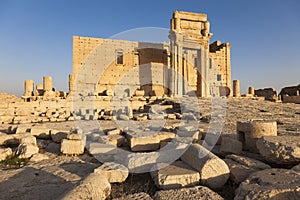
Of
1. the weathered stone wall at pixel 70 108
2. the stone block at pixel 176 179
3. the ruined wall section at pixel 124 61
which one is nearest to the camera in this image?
the stone block at pixel 176 179

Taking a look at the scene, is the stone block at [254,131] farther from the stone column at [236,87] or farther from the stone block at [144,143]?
the stone column at [236,87]

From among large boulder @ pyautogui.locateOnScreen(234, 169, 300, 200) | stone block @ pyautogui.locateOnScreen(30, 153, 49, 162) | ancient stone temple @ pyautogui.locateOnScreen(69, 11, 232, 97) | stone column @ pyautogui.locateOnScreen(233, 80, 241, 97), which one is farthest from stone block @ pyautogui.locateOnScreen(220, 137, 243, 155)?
stone column @ pyautogui.locateOnScreen(233, 80, 241, 97)

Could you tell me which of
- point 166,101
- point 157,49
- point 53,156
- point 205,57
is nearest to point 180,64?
point 205,57

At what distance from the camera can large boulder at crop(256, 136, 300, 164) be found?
3.10 meters

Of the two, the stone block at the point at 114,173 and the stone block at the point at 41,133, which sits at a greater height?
the stone block at the point at 41,133

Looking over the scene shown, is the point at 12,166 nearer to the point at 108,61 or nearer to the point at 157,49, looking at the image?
the point at 108,61

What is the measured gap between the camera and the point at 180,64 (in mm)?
19297

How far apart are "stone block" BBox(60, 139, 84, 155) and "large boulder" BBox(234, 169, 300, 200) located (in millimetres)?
3603

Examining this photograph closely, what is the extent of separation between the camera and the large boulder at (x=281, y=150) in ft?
10.2

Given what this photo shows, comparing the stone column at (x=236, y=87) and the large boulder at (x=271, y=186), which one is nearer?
the large boulder at (x=271, y=186)

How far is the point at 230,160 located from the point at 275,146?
0.76 meters

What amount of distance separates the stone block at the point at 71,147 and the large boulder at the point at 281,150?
12.8ft

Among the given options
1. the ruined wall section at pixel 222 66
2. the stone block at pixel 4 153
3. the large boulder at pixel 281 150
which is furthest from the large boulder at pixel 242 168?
the ruined wall section at pixel 222 66

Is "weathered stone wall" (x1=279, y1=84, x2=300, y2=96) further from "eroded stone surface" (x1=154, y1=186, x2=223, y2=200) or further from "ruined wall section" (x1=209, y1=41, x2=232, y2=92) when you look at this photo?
"eroded stone surface" (x1=154, y1=186, x2=223, y2=200)
